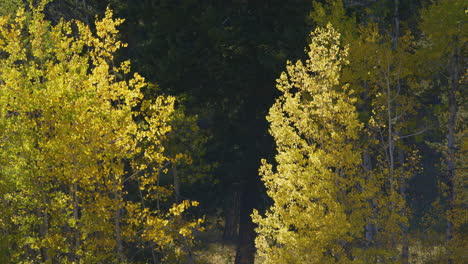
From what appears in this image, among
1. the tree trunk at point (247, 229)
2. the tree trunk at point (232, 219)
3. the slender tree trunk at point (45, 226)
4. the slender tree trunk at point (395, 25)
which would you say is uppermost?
the slender tree trunk at point (395, 25)

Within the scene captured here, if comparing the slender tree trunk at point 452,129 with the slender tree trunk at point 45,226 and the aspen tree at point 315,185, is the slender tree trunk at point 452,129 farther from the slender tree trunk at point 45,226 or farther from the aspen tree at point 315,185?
the slender tree trunk at point 45,226

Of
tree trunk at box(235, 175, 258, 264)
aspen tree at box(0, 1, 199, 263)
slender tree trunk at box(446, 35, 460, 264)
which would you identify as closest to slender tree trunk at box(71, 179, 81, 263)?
aspen tree at box(0, 1, 199, 263)

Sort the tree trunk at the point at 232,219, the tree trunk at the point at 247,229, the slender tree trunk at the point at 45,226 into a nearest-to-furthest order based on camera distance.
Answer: the slender tree trunk at the point at 45,226
the tree trunk at the point at 247,229
the tree trunk at the point at 232,219

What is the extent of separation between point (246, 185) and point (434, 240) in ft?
28.8

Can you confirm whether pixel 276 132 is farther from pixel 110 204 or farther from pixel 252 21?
pixel 252 21

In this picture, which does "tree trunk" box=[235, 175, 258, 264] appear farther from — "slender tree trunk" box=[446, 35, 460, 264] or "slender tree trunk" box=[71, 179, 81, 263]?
"slender tree trunk" box=[71, 179, 81, 263]

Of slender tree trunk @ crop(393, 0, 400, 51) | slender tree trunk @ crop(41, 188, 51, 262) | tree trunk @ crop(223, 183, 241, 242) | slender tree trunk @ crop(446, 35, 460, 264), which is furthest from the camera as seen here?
tree trunk @ crop(223, 183, 241, 242)

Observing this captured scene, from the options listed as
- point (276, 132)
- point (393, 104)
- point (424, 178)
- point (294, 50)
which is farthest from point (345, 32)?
point (424, 178)

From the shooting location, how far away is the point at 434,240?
2947 centimetres

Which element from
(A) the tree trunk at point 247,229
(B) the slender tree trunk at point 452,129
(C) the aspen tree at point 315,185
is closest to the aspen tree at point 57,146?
(C) the aspen tree at point 315,185

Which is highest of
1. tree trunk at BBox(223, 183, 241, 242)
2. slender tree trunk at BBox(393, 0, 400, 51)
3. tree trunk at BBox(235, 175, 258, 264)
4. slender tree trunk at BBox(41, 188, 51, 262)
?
slender tree trunk at BBox(393, 0, 400, 51)

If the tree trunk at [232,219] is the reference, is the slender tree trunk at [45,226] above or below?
below

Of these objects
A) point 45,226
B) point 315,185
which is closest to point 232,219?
point 45,226

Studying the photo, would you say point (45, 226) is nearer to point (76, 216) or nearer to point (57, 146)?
point (76, 216)
